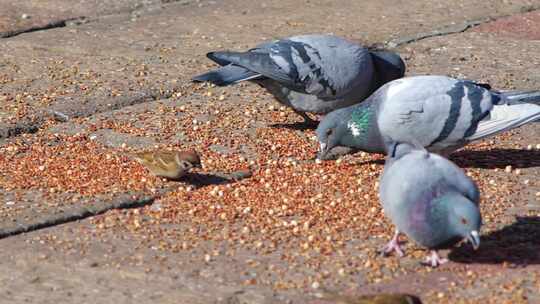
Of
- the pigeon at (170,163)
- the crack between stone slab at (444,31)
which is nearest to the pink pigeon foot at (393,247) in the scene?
the pigeon at (170,163)

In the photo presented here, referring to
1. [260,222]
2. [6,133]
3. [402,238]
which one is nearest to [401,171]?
[402,238]

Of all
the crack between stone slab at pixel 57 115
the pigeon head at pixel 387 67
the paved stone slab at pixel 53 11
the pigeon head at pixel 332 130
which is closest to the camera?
the pigeon head at pixel 332 130

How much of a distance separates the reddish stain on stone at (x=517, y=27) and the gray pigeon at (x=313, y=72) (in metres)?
1.92

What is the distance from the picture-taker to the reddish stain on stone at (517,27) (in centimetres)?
805

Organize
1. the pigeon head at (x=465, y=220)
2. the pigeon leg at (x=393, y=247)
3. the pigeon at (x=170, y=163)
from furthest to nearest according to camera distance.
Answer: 1. the pigeon at (x=170, y=163)
2. the pigeon leg at (x=393, y=247)
3. the pigeon head at (x=465, y=220)

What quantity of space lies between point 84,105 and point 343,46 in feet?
4.98

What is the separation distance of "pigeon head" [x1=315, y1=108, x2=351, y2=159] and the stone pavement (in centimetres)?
11

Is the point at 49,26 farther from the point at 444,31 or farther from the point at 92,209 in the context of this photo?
the point at 92,209

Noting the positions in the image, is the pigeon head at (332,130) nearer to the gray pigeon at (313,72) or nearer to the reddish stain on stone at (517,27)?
the gray pigeon at (313,72)

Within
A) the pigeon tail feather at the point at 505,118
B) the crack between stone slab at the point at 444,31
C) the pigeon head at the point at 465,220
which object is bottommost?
the crack between stone slab at the point at 444,31

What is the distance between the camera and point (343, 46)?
6.36 m

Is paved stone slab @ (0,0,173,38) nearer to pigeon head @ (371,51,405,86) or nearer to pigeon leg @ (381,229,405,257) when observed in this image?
pigeon head @ (371,51,405,86)

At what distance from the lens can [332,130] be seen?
5703 mm

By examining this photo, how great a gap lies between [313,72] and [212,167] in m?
0.96
